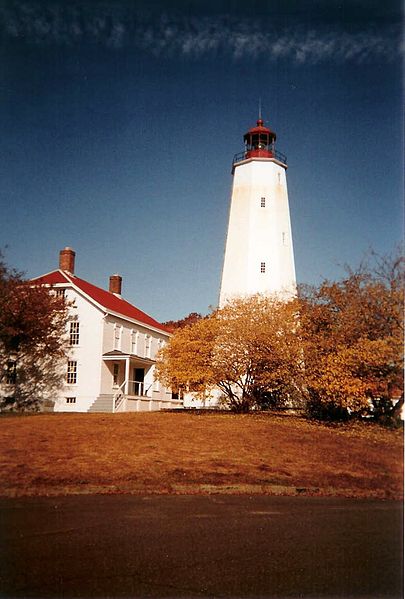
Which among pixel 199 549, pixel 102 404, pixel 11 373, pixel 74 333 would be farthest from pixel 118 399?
pixel 199 549

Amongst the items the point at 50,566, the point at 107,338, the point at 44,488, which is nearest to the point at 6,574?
the point at 50,566

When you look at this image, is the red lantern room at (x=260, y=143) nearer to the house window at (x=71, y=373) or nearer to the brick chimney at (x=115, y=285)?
the brick chimney at (x=115, y=285)

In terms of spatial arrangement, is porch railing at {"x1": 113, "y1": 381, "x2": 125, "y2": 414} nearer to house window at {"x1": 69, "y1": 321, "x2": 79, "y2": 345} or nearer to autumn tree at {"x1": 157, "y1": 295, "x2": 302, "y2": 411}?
house window at {"x1": 69, "y1": 321, "x2": 79, "y2": 345}

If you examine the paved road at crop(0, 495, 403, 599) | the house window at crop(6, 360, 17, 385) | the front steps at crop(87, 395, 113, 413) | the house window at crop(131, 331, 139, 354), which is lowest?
the paved road at crop(0, 495, 403, 599)

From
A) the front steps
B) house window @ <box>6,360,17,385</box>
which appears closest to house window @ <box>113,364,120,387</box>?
the front steps

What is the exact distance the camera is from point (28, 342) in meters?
25.3

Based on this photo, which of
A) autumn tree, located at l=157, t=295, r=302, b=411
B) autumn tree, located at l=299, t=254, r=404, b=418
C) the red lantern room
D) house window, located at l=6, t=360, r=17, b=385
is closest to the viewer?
autumn tree, located at l=299, t=254, r=404, b=418

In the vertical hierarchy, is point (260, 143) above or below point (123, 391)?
above

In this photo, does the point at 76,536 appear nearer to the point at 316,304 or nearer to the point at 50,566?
the point at 50,566

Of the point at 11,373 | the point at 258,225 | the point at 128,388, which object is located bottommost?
the point at 128,388

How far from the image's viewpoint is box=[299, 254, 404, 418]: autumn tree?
42.1 feet

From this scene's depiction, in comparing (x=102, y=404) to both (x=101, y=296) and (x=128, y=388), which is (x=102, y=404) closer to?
(x=128, y=388)

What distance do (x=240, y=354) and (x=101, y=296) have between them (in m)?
11.6

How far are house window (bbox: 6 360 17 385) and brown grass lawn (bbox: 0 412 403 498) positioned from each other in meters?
10.6
